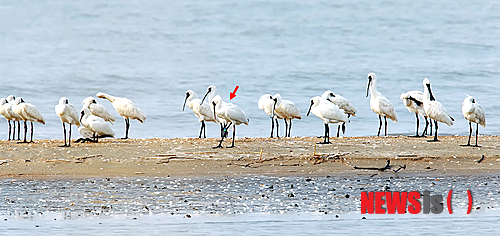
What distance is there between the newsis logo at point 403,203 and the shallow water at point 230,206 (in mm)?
143

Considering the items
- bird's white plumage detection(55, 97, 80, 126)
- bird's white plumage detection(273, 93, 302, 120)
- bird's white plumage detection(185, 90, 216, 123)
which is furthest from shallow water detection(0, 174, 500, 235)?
bird's white plumage detection(185, 90, 216, 123)

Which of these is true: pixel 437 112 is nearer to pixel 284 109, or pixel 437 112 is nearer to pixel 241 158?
pixel 284 109

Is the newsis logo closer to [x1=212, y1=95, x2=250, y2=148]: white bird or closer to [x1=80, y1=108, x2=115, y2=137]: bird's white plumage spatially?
[x1=212, y1=95, x2=250, y2=148]: white bird

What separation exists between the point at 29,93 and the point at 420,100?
18.6 meters

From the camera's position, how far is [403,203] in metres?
9.84

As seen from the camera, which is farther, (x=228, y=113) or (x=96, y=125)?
(x=228, y=113)

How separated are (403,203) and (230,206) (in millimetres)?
2346

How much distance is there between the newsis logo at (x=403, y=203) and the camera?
30.7 feet

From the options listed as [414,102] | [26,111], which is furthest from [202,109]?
[414,102]

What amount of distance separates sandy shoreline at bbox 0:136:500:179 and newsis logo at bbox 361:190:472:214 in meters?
2.47

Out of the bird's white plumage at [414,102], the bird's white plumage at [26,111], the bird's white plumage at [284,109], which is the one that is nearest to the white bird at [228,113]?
the bird's white plumage at [284,109]

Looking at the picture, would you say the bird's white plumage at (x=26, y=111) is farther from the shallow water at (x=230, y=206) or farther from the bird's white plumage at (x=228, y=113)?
the shallow water at (x=230, y=206)

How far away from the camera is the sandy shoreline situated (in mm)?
13102

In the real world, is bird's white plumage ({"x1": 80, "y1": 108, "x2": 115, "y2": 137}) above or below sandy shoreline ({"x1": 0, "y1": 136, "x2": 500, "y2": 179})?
above
